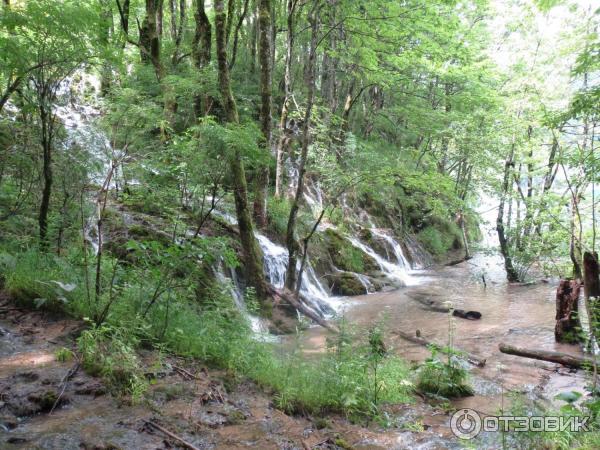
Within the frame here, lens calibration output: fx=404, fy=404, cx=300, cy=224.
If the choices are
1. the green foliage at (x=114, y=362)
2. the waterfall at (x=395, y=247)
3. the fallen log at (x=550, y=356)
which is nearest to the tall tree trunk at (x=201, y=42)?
the waterfall at (x=395, y=247)

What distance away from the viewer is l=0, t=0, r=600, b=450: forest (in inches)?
143

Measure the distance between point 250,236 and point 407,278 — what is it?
379 inches

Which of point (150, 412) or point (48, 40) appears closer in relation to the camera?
→ point (150, 412)

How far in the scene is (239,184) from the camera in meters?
7.84

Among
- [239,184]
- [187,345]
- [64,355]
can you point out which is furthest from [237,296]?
[64,355]

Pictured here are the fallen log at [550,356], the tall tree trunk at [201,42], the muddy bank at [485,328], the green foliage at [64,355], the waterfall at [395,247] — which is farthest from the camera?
the waterfall at [395,247]

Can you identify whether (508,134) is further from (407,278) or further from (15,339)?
(15,339)

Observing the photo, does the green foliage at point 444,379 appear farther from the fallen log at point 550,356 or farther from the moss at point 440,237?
the moss at point 440,237

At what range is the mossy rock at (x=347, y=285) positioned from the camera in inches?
497

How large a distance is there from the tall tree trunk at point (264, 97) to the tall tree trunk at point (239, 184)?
2.60ft

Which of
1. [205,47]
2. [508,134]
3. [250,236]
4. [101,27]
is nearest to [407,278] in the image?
[508,134]

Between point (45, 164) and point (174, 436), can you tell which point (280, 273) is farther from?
point (174, 436)

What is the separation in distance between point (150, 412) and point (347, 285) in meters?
9.85

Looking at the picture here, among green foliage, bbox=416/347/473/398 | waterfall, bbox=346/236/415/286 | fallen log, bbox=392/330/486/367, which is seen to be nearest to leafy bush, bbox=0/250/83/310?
green foliage, bbox=416/347/473/398
